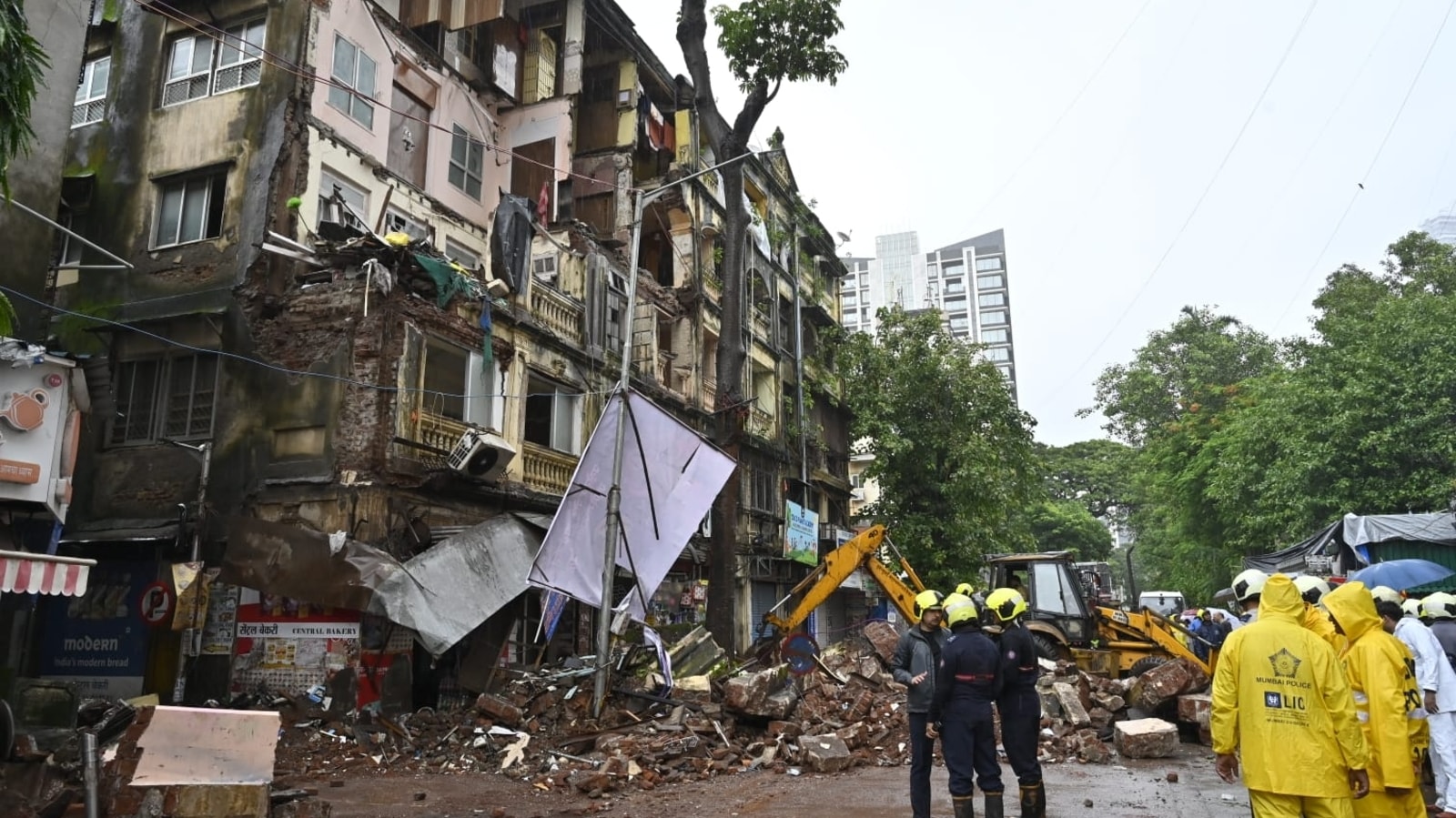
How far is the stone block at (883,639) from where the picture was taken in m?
15.3

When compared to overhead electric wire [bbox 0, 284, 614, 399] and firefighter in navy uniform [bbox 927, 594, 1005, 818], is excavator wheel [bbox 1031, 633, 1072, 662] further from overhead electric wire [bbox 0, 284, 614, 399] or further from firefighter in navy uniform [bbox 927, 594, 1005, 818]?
overhead electric wire [bbox 0, 284, 614, 399]

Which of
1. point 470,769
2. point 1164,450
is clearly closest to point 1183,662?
point 470,769

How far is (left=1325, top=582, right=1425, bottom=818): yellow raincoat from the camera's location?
537cm

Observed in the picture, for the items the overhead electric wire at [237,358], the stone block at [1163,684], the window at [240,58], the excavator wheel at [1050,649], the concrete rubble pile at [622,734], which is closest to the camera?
the concrete rubble pile at [622,734]

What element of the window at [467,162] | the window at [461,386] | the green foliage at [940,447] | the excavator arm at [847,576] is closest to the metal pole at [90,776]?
the window at [461,386]

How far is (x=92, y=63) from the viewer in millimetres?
17078

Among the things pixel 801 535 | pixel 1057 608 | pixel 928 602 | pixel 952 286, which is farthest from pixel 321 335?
pixel 952 286

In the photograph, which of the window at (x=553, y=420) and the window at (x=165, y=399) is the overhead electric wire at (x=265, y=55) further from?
the window at (x=553, y=420)

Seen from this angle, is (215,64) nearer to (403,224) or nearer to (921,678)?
(403,224)

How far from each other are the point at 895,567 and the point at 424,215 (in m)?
13.4

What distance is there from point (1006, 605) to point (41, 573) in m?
8.99

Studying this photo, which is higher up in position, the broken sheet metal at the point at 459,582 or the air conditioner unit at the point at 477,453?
the air conditioner unit at the point at 477,453

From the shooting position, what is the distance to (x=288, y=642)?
42.9 feet

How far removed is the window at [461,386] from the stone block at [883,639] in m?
7.33
